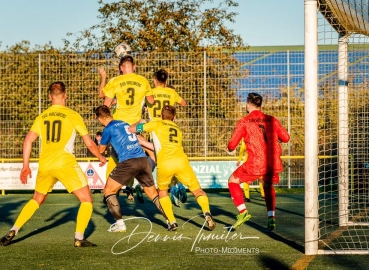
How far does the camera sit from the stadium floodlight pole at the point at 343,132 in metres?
11.1

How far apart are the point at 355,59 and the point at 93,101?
444 inches

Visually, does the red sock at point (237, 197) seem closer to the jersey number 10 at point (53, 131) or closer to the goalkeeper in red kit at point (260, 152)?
the goalkeeper in red kit at point (260, 152)

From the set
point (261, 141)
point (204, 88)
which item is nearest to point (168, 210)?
point (261, 141)

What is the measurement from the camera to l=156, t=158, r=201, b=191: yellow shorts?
10453mm

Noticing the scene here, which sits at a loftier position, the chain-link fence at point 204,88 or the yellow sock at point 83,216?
the chain-link fence at point 204,88

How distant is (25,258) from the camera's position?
8.29 m

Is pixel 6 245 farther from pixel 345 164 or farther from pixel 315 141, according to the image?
pixel 345 164

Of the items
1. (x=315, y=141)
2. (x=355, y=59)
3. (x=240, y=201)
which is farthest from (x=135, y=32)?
(x=315, y=141)

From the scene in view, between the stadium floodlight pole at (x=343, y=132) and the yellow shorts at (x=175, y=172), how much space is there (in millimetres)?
2188

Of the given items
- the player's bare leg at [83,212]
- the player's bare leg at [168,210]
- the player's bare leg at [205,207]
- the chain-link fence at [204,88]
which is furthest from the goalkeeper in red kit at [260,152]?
the chain-link fence at [204,88]

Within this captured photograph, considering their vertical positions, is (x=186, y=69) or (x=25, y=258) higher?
(x=186, y=69)

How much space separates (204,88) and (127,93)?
1054 cm

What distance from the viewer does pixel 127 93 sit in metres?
11.9

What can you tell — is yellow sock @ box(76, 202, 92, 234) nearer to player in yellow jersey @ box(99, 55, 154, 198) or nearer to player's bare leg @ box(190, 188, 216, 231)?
player's bare leg @ box(190, 188, 216, 231)
